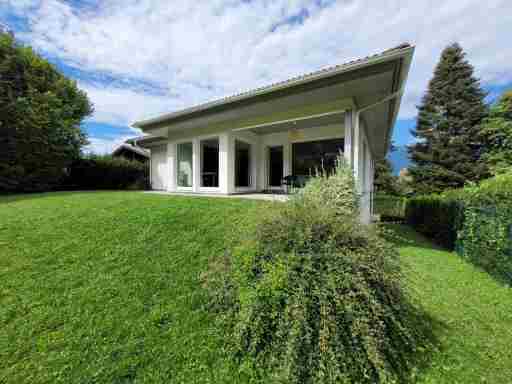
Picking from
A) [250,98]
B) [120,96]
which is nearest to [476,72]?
[250,98]

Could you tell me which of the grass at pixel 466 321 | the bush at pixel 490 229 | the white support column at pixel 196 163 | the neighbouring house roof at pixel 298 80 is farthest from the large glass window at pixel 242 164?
the bush at pixel 490 229

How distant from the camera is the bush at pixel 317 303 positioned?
1754 millimetres

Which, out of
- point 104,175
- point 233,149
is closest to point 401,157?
point 233,149

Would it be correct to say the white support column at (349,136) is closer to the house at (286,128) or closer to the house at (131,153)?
the house at (286,128)

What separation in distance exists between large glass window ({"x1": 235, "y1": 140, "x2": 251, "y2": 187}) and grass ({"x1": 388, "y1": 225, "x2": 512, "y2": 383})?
5966 millimetres

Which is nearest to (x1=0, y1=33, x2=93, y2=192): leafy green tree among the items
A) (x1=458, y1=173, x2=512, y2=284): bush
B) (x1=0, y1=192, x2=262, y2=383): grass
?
(x1=0, y1=192, x2=262, y2=383): grass

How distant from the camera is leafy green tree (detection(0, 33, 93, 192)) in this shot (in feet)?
29.1

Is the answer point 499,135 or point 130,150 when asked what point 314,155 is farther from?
point 499,135

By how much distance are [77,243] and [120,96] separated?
41.4 feet

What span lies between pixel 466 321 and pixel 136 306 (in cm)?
419

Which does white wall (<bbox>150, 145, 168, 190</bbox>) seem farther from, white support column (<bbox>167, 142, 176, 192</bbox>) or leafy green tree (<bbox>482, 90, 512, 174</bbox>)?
leafy green tree (<bbox>482, 90, 512, 174</bbox>)

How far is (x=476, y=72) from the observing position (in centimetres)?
1680

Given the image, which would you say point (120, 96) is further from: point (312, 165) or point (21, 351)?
point (21, 351)

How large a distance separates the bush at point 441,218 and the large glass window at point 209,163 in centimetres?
799
